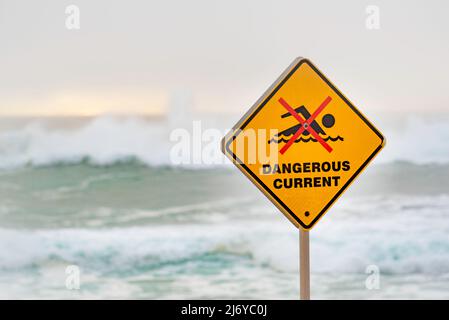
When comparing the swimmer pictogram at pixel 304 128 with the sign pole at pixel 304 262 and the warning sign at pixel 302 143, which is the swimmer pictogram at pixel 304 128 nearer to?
the warning sign at pixel 302 143

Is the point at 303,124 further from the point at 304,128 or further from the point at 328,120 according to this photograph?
the point at 328,120

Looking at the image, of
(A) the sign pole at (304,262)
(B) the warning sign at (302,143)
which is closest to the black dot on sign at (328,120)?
(B) the warning sign at (302,143)

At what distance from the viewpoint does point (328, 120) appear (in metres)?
3.17

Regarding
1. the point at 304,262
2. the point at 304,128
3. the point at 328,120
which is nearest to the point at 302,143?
the point at 304,128

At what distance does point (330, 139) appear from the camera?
10.4ft

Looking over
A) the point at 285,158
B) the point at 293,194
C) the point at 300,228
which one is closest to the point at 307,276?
the point at 300,228

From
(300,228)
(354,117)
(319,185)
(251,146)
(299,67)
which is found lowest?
(300,228)

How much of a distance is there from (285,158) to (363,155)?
508 mm

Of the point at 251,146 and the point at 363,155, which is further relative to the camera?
the point at 363,155

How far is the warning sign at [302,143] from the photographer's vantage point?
3.05 metres

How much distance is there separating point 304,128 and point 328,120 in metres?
0.16

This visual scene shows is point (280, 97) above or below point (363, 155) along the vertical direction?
above

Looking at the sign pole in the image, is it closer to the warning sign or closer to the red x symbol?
the warning sign

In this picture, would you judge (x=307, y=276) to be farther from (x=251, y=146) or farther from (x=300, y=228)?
(x=251, y=146)
